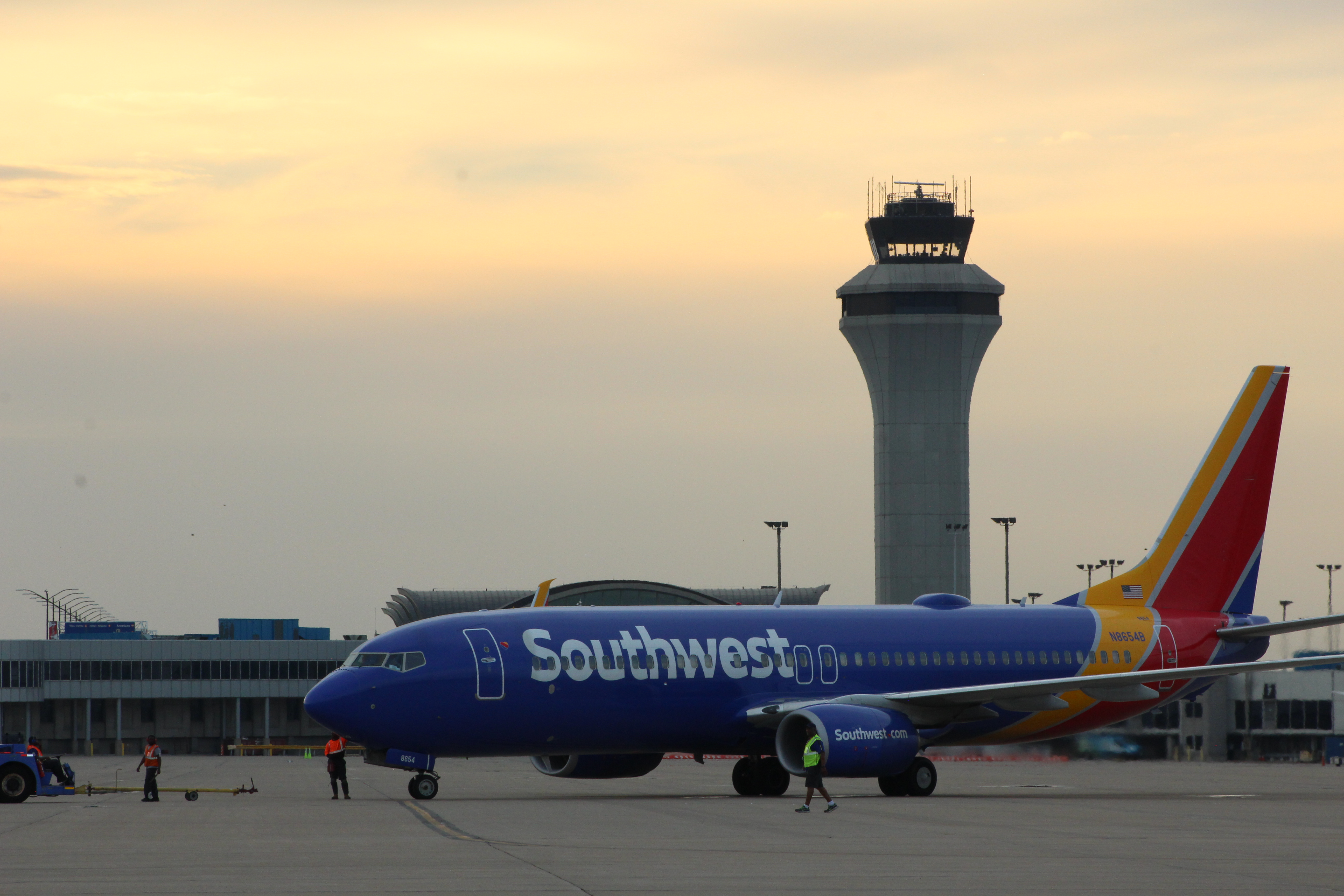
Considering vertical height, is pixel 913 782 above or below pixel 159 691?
above

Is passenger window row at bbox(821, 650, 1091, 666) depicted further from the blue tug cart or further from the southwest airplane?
the blue tug cart

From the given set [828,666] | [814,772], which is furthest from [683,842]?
[828,666]

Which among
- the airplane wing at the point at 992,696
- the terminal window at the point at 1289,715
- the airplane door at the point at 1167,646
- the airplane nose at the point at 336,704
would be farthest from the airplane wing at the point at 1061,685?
the terminal window at the point at 1289,715

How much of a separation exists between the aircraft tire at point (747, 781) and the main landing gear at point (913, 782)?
288 cm

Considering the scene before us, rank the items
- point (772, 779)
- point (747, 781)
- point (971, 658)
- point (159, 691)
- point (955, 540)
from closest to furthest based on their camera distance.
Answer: point (772, 779) → point (747, 781) → point (971, 658) → point (159, 691) → point (955, 540)

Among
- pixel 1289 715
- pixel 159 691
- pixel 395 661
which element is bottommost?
pixel 159 691

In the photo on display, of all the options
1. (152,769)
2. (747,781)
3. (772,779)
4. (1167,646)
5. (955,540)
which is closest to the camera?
(152,769)

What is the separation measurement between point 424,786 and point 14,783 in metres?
8.72

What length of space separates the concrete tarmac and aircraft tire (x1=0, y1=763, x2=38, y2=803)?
1338 millimetres

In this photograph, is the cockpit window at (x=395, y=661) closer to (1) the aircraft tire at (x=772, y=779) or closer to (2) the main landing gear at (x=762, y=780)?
(2) the main landing gear at (x=762, y=780)

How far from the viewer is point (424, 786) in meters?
36.8

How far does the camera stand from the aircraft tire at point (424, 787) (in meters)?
36.6

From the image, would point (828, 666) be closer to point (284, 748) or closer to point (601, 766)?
point (601, 766)

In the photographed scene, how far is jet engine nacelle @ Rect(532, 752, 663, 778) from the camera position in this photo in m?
41.3
